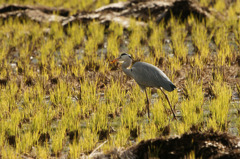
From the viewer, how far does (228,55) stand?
22.4ft

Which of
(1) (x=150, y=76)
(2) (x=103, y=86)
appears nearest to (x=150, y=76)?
(1) (x=150, y=76)

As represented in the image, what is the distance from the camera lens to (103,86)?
624 centimetres

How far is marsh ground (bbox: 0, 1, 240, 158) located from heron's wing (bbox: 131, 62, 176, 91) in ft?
0.83

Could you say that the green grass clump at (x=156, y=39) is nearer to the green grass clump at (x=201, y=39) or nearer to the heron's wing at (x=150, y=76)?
the green grass clump at (x=201, y=39)

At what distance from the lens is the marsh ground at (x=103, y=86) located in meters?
4.24

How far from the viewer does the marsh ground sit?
424 centimetres

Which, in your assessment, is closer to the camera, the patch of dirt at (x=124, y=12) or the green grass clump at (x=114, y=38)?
the green grass clump at (x=114, y=38)

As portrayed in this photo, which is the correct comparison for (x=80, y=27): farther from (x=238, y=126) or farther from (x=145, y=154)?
(x=145, y=154)

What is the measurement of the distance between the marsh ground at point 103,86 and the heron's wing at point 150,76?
254 mm

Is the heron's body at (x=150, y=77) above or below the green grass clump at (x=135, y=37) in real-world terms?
below

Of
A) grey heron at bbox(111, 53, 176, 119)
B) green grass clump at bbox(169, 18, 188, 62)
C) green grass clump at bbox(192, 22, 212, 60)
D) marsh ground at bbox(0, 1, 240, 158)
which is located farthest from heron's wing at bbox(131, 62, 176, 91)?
green grass clump at bbox(192, 22, 212, 60)

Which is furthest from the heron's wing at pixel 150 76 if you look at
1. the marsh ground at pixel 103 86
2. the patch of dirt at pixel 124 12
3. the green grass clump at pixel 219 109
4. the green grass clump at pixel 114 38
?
the patch of dirt at pixel 124 12

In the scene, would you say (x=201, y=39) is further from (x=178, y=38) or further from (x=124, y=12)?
(x=124, y=12)

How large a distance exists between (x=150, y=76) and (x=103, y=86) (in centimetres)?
146
